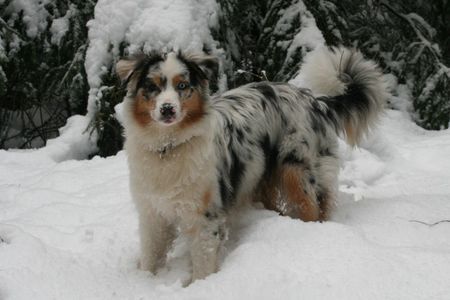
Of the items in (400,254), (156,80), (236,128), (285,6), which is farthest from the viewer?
(285,6)

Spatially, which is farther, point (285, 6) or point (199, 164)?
point (285, 6)

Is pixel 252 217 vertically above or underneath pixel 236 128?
underneath

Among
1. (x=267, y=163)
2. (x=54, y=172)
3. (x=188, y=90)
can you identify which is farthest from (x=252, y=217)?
(x=54, y=172)

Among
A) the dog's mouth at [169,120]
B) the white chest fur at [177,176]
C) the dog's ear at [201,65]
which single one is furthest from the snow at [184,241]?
the dog's ear at [201,65]

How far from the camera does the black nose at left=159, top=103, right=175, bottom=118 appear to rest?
133 inches

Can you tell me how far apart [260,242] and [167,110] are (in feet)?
3.42

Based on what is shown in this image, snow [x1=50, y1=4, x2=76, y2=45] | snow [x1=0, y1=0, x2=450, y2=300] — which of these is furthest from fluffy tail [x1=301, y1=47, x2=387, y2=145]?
snow [x1=50, y1=4, x2=76, y2=45]

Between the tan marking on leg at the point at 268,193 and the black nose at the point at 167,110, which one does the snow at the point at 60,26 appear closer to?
the tan marking on leg at the point at 268,193

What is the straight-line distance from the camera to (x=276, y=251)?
328 centimetres

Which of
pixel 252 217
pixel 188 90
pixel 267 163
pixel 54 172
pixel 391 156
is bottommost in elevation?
pixel 54 172

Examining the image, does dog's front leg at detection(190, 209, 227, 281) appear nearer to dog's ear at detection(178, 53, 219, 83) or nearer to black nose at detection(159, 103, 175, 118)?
black nose at detection(159, 103, 175, 118)

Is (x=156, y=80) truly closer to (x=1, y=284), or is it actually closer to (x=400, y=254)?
(x=1, y=284)

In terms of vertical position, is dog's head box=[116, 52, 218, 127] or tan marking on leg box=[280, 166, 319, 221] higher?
dog's head box=[116, 52, 218, 127]

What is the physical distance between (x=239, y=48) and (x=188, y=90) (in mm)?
3647
